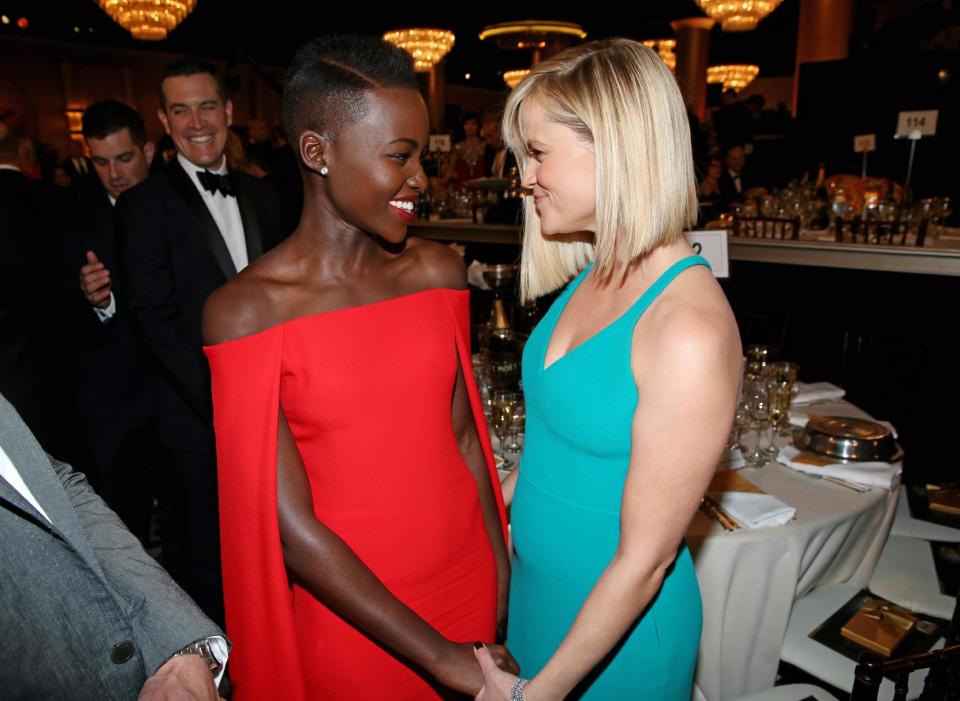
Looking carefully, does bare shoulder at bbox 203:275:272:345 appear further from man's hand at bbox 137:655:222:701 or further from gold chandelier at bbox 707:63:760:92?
gold chandelier at bbox 707:63:760:92

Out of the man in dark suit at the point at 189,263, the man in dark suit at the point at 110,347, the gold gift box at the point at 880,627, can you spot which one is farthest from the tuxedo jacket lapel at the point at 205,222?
the gold gift box at the point at 880,627

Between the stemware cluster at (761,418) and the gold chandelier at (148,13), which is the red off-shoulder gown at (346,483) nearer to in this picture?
the stemware cluster at (761,418)

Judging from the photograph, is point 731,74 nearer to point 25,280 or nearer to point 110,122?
point 110,122

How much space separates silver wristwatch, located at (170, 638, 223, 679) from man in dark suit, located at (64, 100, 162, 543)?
207 cm

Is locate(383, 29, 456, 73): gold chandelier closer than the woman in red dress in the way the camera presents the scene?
No

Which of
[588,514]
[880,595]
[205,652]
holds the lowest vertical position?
[880,595]

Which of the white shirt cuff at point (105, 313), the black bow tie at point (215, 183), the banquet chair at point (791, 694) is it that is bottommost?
the banquet chair at point (791, 694)

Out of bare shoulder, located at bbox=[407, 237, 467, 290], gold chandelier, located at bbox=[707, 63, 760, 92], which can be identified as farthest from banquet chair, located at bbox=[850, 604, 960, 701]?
gold chandelier, located at bbox=[707, 63, 760, 92]

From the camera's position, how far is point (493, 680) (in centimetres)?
124

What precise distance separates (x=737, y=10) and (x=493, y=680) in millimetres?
8991

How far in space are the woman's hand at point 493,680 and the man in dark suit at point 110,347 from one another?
7.18ft

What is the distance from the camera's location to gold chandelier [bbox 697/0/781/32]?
8.23 metres

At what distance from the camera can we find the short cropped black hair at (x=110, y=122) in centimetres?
299

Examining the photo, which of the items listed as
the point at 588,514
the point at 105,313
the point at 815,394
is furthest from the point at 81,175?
the point at 588,514
